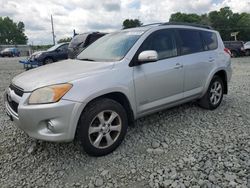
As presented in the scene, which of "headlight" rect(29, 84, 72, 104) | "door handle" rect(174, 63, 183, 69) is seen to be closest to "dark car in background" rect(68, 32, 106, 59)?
"door handle" rect(174, 63, 183, 69)

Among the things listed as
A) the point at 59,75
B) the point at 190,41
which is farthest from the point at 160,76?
the point at 59,75

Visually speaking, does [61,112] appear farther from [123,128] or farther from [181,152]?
[181,152]

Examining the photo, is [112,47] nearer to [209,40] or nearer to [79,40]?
[209,40]

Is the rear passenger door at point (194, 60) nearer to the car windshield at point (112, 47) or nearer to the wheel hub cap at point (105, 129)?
the car windshield at point (112, 47)

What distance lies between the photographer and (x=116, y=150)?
3.63 meters

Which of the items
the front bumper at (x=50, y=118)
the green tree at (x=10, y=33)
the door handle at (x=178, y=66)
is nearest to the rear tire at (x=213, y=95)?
the door handle at (x=178, y=66)

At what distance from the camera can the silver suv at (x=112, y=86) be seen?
3086 mm

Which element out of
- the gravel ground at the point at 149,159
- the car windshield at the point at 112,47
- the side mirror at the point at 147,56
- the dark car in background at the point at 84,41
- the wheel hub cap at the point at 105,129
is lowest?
the gravel ground at the point at 149,159

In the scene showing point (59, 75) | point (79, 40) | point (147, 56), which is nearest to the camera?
point (59, 75)

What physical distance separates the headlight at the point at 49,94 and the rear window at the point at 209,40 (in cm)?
314

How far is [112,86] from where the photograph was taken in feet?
11.2

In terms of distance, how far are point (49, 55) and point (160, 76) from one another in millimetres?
11273

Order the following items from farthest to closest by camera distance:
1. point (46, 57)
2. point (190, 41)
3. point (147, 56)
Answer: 1. point (46, 57)
2. point (190, 41)
3. point (147, 56)

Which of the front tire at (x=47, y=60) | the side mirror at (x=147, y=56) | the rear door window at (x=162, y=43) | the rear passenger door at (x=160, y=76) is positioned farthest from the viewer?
the front tire at (x=47, y=60)
